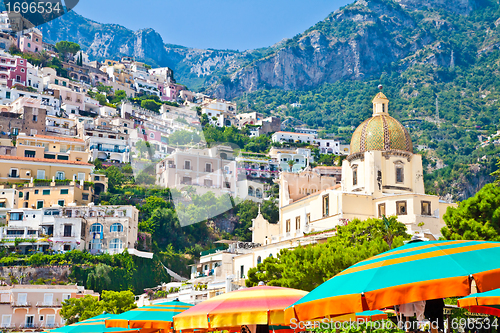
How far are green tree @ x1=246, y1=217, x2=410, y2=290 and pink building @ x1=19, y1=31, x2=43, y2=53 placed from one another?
92.2m

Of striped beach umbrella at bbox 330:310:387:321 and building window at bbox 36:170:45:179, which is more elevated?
building window at bbox 36:170:45:179

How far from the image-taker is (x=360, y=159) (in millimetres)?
38656

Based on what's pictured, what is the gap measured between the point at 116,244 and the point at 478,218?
36231 mm

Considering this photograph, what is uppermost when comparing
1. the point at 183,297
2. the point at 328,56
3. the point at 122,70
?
the point at 328,56

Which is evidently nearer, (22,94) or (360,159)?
(360,159)

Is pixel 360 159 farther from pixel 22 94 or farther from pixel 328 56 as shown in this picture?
pixel 328 56

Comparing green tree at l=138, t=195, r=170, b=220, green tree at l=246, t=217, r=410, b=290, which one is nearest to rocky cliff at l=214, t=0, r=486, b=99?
green tree at l=138, t=195, r=170, b=220

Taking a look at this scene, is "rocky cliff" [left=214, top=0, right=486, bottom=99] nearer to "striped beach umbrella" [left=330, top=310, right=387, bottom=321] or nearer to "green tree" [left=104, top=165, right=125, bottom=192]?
"green tree" [left=104, top=165, right=125, bottom=192]

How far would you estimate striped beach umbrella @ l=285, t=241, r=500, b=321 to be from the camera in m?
7.53

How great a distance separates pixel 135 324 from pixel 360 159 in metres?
26.4

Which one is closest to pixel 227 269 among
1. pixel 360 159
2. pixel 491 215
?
pixel 360 159

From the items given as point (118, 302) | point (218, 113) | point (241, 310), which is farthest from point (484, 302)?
point (218, 113)

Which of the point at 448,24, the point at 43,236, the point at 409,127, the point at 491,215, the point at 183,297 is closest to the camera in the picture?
the point at 491,215

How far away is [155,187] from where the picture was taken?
70188 mm
